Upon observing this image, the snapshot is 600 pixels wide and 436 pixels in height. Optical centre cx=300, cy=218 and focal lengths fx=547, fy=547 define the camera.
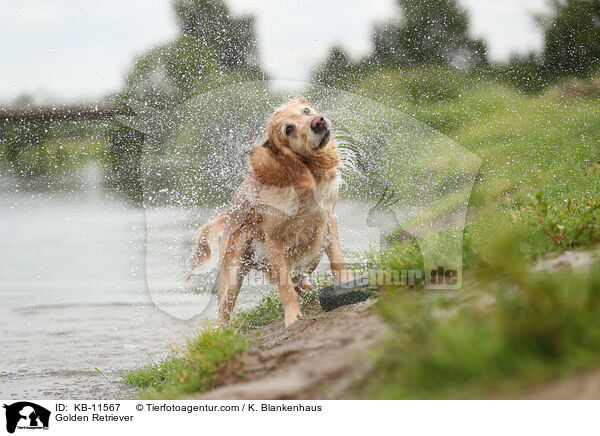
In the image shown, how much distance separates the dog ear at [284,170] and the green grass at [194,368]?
1267 mm

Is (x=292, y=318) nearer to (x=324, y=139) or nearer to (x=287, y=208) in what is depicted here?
(x=287, y=208)

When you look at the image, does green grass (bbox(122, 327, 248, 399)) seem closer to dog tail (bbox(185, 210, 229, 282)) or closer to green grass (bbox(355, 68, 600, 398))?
green grass (bbox(355, 68, 600, 398))

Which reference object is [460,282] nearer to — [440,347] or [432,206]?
[440,347]

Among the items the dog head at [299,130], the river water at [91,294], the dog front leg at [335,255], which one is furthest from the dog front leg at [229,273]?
the dog head at [299,130]

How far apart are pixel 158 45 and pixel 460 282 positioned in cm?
803

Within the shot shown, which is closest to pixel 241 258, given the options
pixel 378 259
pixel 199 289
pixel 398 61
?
pixel 378 259

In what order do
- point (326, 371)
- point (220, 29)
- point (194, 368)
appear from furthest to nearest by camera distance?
point (220, 29) < point (194, 368) < point (326, 371)

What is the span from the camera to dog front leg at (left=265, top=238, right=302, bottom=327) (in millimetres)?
4473

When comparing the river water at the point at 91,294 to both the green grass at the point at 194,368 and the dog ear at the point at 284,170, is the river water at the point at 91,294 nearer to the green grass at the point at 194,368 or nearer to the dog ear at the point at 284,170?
the green grass at the point at 194,368

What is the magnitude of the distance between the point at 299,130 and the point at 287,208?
645mm

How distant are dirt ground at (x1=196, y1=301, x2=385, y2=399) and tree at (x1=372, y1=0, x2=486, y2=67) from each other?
9551mm

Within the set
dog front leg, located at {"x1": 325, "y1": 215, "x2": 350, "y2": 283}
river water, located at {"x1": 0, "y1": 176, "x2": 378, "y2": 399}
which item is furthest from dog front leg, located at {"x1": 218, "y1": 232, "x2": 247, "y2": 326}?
dog front leg, located at {"x1": 325, "y1": 215, "x2": 350, "y2": 283}

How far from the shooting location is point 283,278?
4523 millimetres
